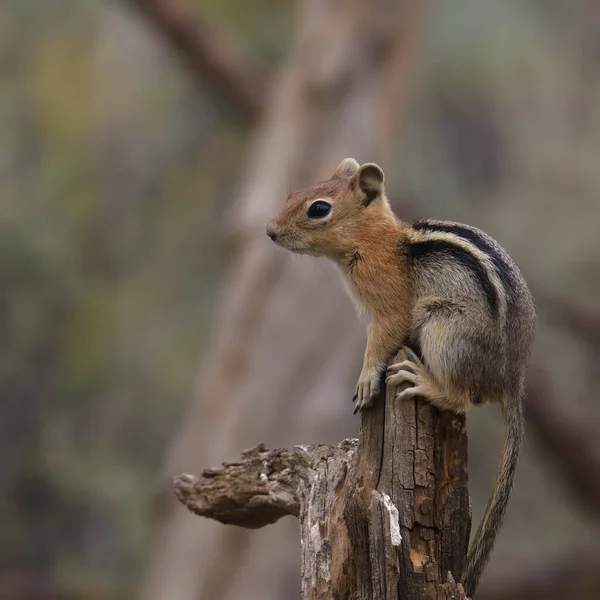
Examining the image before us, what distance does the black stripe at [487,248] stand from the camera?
2.97 meters

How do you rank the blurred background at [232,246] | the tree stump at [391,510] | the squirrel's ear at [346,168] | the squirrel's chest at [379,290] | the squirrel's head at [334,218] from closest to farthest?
the tree stump at [391,510]
the squirrel's chest at [379,290]
the squirrel's head at [334,218]
the squirrel's ear at [346,168]
the blurred background at [232,246]

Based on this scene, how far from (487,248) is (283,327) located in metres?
4.25

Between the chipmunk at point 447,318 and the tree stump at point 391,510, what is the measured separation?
0.07m

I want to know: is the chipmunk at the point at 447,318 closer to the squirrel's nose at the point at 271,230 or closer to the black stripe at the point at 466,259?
the black stripe at the point at 466,259

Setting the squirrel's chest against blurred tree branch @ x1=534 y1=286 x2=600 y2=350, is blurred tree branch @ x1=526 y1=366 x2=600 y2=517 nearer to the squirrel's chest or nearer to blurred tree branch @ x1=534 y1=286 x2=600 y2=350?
blurred tree branch @ x1=534 y1=286 x2=600 y2=350

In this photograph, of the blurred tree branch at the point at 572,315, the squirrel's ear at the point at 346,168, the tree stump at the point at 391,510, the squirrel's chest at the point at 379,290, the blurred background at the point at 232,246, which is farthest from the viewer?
the blurred tree branch at the point at 572,315

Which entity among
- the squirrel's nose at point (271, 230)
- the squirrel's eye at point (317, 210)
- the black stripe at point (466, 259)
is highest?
the squirrel's eye at point (317, 210)

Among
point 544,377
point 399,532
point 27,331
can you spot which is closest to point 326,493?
point 399,532

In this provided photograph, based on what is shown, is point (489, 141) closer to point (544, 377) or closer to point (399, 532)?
point (544, 377)

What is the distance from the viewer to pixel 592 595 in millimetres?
8992

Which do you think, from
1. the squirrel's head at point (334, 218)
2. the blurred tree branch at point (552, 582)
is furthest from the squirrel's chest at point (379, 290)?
the blurred tree branch at point (552, 582)

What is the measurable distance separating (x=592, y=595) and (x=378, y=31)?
5230mm

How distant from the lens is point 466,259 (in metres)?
3.01

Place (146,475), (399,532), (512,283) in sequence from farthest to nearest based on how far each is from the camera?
(146,475) → (512,283) → (399,532)
